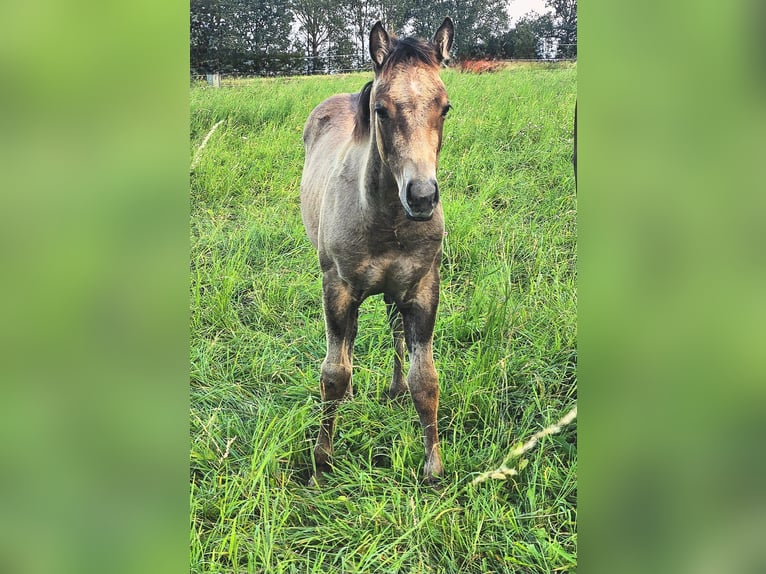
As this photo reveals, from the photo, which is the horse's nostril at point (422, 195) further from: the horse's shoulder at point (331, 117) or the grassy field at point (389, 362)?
the horse's shoulder at point (331, 117)

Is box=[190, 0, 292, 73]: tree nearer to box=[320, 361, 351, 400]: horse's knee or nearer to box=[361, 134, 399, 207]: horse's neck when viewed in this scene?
box=[361, 134, 399, 207]: horse's neck

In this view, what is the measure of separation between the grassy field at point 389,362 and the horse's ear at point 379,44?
0.25 metres

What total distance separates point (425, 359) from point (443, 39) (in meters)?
0.90

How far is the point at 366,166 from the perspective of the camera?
5.35 ft

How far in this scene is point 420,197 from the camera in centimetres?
128

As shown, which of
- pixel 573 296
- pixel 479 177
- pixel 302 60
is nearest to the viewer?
pixel 573 296

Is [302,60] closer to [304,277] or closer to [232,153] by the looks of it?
[232,153]

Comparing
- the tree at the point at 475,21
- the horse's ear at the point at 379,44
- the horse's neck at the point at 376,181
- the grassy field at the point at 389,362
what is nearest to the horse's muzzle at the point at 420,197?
the horse's neck at the point at 376,181

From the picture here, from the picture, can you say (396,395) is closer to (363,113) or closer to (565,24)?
(363,113)

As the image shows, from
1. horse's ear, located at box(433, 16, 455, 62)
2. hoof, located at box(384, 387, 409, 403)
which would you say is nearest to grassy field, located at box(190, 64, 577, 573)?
hoof, located at box(384, 387, 409, 403)
